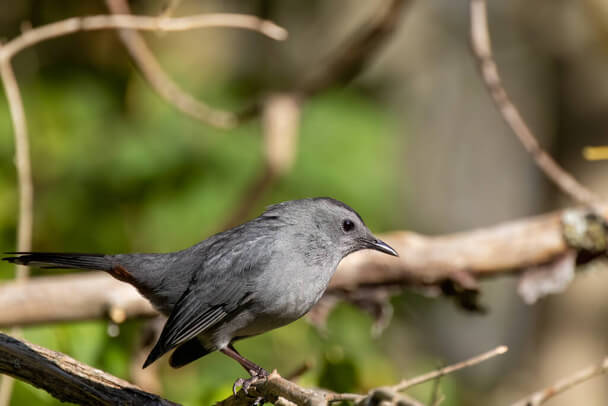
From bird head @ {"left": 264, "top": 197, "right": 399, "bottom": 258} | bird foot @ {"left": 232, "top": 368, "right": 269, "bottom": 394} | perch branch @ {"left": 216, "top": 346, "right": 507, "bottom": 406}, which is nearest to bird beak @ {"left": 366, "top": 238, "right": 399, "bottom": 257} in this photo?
bird head @ {"left": 264, "top": 197, "right": 399, "bottom": 258}

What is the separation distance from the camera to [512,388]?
6.29 meters

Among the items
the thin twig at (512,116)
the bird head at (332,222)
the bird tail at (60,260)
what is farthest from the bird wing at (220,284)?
the thin twig at (512,116)

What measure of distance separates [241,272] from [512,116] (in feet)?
5.38

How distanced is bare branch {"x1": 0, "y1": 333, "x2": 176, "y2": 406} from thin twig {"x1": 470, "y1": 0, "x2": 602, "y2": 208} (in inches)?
88.2

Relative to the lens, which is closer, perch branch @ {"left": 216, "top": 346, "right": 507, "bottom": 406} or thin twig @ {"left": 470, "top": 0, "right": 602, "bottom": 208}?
perch branch @ {"left": 216, "top": 346, "right": 507, "bottom": 406}

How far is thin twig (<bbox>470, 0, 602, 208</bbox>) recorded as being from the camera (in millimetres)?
3607

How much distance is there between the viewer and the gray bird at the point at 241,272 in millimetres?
2756

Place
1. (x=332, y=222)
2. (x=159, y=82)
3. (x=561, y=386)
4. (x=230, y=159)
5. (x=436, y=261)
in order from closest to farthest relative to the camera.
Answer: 1. (x=561, y=386)
2. (x=332, y=222)
3. (x=436, y=261)
4. (x=159, y=82)
5. (x=230, y=159)

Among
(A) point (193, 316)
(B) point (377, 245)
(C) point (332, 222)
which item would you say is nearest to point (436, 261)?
(B) point (377, 245)

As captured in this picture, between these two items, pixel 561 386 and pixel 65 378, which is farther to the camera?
pixel 65 378

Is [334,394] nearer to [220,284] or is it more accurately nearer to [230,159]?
[220,284]

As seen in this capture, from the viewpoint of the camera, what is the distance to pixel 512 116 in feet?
11.8

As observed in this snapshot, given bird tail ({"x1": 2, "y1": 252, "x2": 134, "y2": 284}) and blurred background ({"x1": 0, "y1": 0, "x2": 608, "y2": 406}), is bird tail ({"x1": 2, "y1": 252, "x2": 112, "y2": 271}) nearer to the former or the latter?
bird tail ({"x1": 2, "y1": 252, "x2": 134, "y2": 284})

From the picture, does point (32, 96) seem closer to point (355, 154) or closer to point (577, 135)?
point (355, 154)
